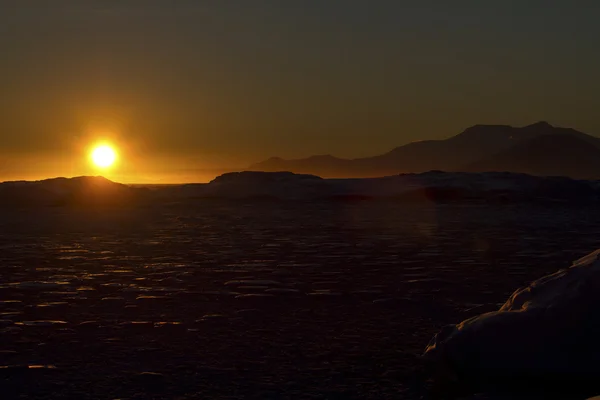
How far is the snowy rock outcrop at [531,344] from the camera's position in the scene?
7082 mm

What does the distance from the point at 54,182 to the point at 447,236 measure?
152 feet

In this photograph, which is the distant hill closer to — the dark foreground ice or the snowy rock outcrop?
the dark foreground ice

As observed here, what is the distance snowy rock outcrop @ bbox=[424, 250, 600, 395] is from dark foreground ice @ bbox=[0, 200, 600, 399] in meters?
0.49

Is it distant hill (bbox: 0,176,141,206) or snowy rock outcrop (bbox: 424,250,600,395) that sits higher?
distant hill (bbox: 0,176,141,206)

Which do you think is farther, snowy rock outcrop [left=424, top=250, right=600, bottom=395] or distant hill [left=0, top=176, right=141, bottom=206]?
distant hill [left=0, top=176, right=141, bottom=206]

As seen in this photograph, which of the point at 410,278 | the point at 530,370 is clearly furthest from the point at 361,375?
the point at 410,278

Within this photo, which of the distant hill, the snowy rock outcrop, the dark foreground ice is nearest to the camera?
the snowy rock outcrop

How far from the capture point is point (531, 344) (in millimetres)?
7203

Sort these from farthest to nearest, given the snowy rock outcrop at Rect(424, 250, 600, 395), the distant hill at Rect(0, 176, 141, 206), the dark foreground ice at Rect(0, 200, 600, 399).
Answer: the distant hill at Rect(0, 176, 141, 206), the dark foreground ice at Rect(0, 200, 600, 399), the snowy rock outcrop at Rect(424, 250, 600, 395)

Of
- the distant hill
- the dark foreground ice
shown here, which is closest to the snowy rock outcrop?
the dark foreground ice

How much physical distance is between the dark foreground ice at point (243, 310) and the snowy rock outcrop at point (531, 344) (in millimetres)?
490

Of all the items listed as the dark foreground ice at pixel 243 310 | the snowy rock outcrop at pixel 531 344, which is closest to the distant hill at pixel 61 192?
the dark foreground ice at pixel 243 310

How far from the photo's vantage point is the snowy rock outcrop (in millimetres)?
7082

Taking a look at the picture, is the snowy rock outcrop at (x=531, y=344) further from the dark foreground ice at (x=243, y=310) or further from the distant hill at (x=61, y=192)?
the distant hill at (x=61, y=192)
